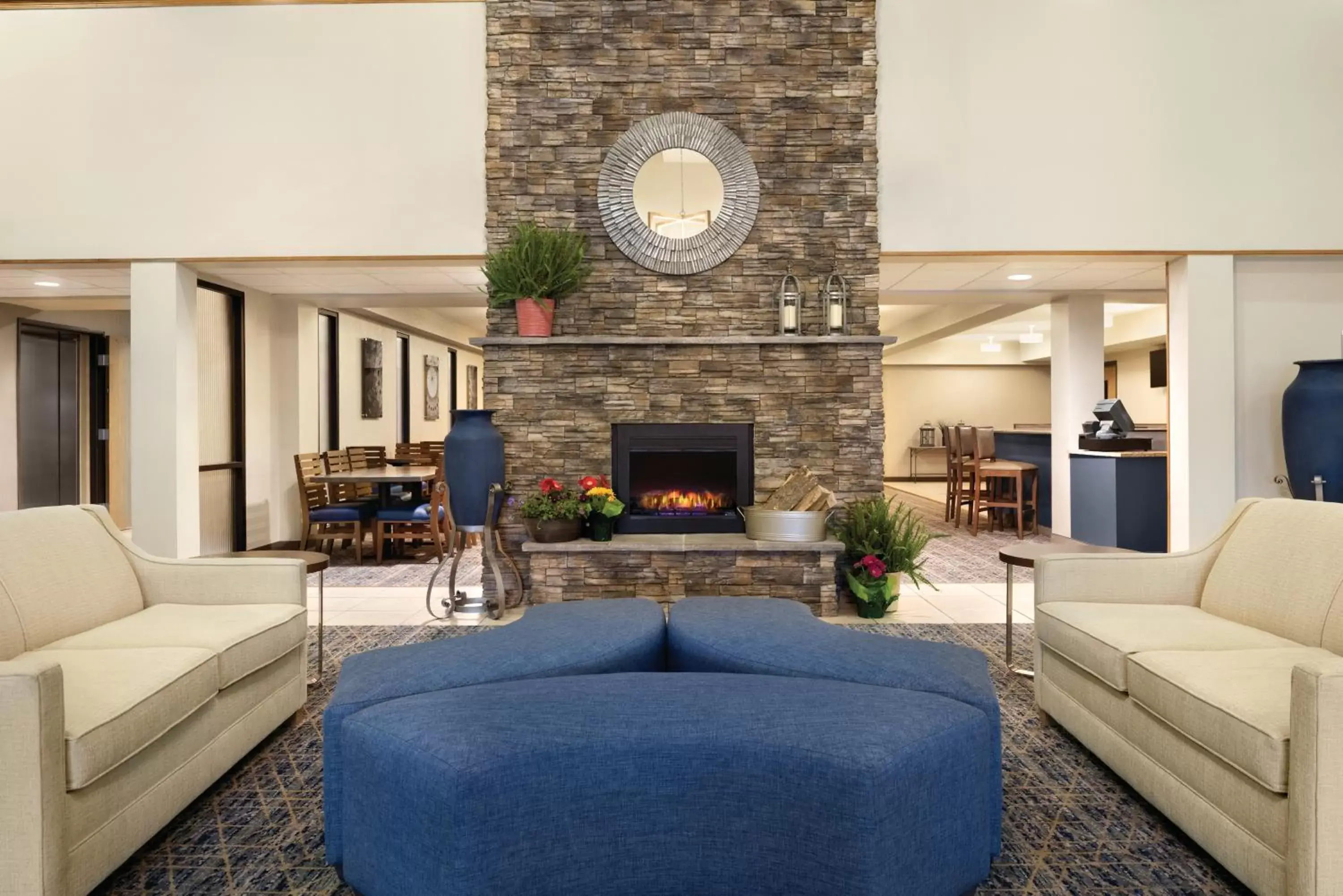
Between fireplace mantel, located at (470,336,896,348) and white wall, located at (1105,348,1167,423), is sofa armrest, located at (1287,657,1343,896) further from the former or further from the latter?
white wall, located at (1105,348,1167,423)

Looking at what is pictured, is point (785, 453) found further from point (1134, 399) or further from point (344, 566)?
point (1134, 399)

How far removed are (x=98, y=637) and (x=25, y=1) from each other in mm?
4743

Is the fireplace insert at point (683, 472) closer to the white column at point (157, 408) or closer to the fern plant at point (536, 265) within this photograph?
the fern plant at point (536, 265)

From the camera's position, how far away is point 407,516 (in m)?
6.12

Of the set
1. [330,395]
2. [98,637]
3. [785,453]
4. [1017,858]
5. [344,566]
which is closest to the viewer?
[1017,858]

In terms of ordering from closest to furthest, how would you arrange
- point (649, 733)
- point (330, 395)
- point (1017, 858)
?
1. point (649, 733)
2. point (1017, 858)
3. point (330, 395)

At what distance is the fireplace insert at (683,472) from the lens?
469 centimetres

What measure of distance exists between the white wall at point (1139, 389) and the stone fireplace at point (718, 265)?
9747 mm

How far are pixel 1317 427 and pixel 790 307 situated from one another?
125 inches

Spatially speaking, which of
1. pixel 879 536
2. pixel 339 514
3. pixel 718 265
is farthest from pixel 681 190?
pixel 339 514

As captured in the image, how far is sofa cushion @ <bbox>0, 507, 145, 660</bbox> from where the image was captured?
2.27m

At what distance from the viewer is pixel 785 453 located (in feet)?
15.3

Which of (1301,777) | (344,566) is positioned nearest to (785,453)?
(1301,777)

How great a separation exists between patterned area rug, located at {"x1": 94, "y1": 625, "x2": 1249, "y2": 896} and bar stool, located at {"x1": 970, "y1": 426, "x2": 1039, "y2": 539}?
5172 mm
